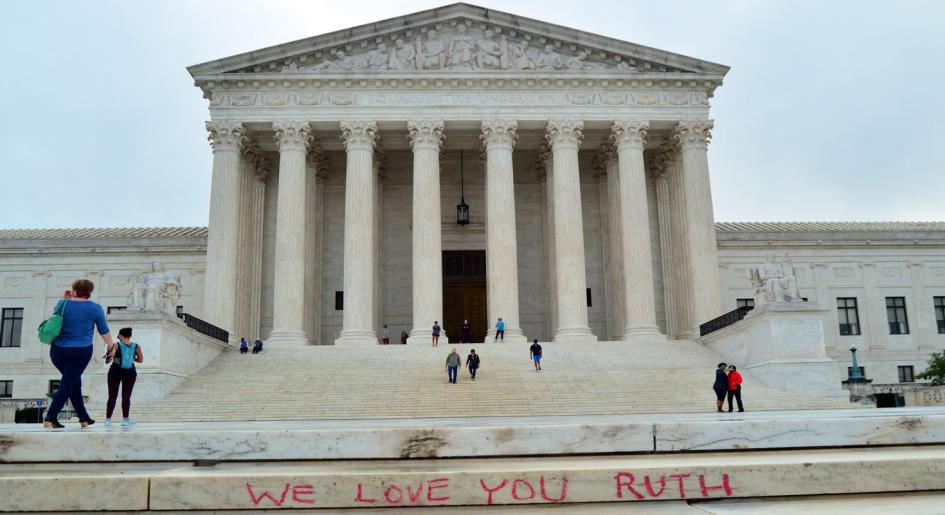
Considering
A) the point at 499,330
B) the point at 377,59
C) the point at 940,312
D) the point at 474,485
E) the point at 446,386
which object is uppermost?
the point at 377,59

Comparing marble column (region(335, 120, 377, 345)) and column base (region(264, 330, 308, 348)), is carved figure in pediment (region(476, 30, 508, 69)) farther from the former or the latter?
column base (region(264, 330, 308, 348))

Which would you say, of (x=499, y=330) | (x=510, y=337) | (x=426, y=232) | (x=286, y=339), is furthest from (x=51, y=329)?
(x=426, y=232)

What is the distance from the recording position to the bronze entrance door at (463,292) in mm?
43906

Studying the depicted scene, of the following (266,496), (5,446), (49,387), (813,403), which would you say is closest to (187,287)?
(49,387)

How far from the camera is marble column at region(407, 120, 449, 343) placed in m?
35.6

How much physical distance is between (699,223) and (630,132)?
5668 mm

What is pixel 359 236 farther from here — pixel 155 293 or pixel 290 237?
pixel 155 293

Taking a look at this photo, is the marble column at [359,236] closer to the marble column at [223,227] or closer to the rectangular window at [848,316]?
the marble column at [223,227]

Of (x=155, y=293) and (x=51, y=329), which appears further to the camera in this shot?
(x=155, y=293)

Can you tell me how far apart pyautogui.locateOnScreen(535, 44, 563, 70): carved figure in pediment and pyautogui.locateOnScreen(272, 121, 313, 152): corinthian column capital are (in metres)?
12.1

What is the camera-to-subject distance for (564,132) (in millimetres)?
37531

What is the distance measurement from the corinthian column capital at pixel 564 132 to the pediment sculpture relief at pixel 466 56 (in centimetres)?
286

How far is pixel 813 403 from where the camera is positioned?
2434cm

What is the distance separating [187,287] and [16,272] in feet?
31.3
